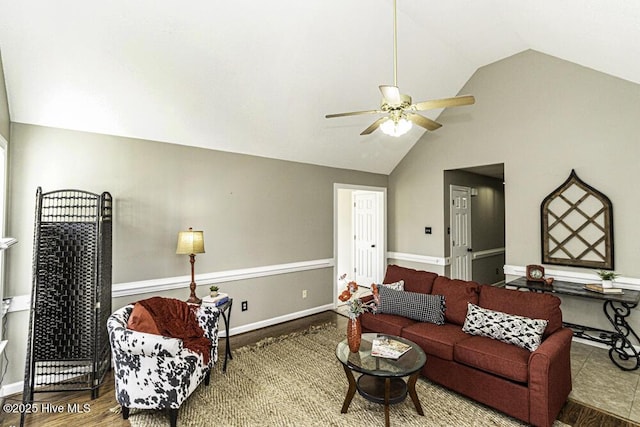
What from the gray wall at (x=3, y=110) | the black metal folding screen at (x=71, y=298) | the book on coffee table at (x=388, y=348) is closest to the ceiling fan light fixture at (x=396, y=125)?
the book on coffee table at (x=388, y=348)

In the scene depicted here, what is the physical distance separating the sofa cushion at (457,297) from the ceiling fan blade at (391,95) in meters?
1.99

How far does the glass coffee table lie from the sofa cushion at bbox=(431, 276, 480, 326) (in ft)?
2.51

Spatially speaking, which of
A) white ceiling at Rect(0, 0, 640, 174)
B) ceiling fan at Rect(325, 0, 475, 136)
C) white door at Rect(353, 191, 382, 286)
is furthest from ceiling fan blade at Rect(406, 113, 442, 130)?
white door at Rect(353, 191, 382, 286)

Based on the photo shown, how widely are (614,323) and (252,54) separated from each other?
4739 millimetres

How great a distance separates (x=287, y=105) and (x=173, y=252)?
2.18 meters

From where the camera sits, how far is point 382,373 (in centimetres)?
216

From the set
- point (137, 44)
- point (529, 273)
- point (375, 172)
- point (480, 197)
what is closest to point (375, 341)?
point (529, 273)

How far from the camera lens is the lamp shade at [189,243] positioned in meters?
3.32

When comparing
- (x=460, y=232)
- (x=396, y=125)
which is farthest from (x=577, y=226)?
(x=396, y=125)

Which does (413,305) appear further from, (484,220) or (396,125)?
(484,220)

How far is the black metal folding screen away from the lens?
2664 mm

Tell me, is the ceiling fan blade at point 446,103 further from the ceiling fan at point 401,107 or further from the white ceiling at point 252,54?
the white ceiling at point 252,54

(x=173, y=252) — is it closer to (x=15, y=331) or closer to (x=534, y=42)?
(x=15, y=331)

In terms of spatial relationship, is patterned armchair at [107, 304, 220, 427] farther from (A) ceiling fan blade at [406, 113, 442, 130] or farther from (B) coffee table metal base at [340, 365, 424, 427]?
(A) ceiling fan blade at [406, 113, 442, 130]
